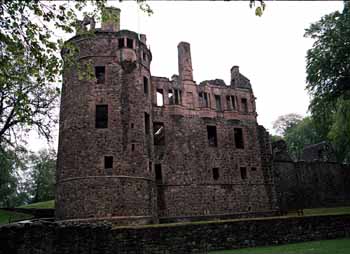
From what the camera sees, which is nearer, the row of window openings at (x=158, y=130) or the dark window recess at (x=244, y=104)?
the row of window openings at (x=158, y=130)

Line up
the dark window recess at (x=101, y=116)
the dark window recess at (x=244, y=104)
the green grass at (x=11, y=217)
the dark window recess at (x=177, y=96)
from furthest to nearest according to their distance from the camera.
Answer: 1. the dark window recess at (x=244, y=104)
2. the dark window recess at (x=177, y=96)
3. the green grass at (x=11, y=217)
4. the dark window recess at (x=101, y=116)

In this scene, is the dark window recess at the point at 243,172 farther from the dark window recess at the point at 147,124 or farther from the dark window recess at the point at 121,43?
the dark window recess at the point at 121,43

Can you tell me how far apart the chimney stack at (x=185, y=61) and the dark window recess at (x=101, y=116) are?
25.9ft

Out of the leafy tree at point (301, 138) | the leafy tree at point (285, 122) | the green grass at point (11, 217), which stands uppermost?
the leafy tree at point (285, 122)

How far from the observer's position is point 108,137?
19.9m

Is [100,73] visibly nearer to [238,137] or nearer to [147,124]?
[147,124]

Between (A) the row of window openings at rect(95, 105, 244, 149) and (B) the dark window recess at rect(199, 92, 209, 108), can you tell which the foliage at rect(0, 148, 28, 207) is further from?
(B) the dark window recess at rect(199, 92, 209, 108)

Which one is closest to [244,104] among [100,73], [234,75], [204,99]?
[234,75]

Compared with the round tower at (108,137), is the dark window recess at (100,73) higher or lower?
higher

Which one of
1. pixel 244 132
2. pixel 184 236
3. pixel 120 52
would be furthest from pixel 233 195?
pixel 120 52

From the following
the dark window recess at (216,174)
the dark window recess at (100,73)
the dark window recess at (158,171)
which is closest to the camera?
the dark window recess at (100,73)

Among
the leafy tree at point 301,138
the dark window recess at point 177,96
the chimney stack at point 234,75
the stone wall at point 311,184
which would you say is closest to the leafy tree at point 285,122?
the leafy tree at point 301,138

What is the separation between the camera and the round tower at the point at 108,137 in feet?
61.2

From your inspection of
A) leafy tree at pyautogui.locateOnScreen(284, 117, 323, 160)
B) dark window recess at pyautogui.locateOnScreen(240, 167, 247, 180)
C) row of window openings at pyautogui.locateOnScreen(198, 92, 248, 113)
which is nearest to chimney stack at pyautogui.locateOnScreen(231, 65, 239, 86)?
row of window openings at pyautogui.locateOnScreen(198, 92, 248, 113)
